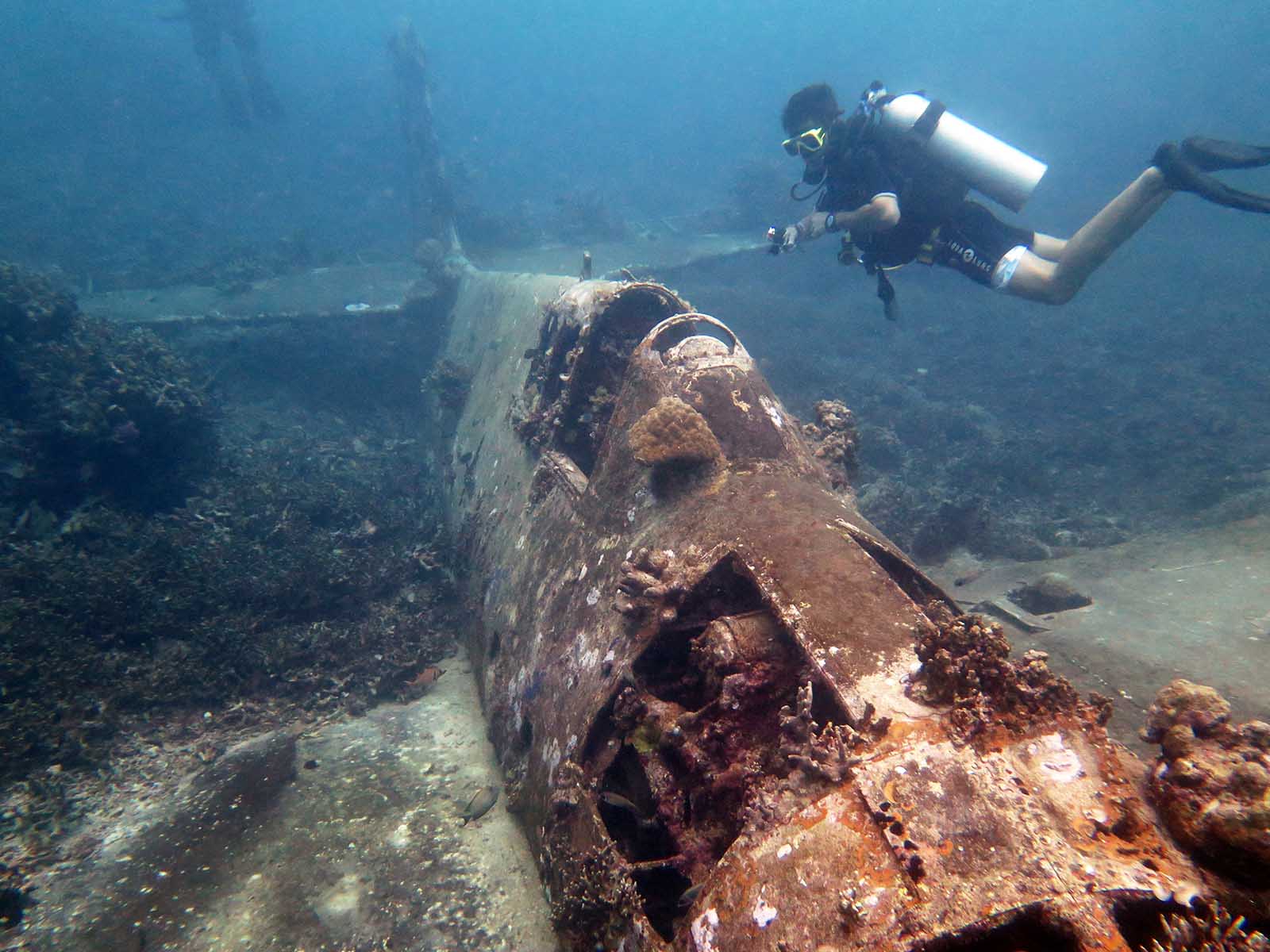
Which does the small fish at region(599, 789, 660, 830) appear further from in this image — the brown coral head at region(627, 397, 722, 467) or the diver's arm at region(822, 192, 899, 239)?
the diver's arm at region(822, 192, 899, 239)

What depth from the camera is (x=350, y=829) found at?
4520mm

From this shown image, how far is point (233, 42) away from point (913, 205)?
4393 centimetres

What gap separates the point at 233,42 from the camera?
112ft

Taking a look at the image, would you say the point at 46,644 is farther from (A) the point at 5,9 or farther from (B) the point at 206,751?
(A) the point at 5,9

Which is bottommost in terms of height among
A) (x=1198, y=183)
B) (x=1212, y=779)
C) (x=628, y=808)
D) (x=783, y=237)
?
(x=628, y=808)

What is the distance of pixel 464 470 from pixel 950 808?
8.05 m

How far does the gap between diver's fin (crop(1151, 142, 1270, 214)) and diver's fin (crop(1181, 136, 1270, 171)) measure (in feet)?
0.30

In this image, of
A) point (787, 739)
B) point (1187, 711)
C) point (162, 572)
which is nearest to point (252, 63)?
point (162, 572)

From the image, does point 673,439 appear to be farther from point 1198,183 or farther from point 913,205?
point 1198,183

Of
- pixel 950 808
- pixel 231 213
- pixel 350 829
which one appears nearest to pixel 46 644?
pixel 350 829

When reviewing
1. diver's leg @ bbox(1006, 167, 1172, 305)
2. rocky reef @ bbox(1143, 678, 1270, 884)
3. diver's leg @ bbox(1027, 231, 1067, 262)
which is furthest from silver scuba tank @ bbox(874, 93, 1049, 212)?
rocky reef @ bbox(1143, 678, 1270, 884)

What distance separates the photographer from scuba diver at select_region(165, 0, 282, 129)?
3266 cm

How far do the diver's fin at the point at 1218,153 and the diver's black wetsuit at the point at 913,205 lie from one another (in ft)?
5.18

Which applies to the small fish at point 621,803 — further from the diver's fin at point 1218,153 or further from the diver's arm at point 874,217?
the diver's fin at point 1218,153
